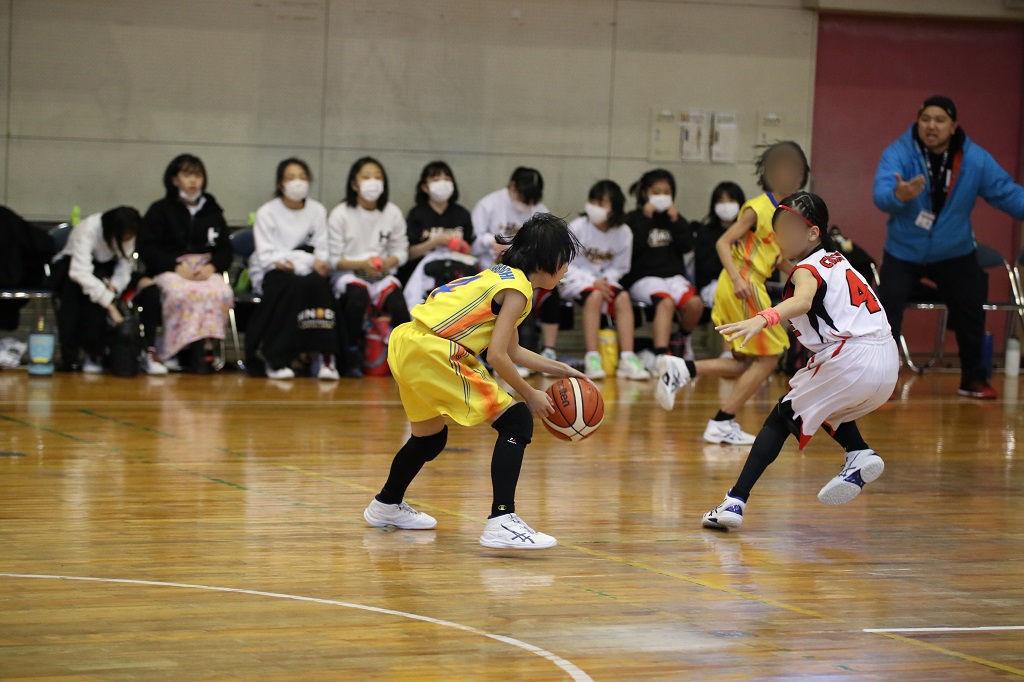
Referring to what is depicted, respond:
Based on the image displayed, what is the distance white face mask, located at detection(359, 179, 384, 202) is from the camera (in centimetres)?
912

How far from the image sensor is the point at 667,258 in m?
9.81

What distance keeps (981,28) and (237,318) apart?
6750 mm

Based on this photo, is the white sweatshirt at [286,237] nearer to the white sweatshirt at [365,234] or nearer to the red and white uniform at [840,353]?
the white sweatshirt at [365,234]

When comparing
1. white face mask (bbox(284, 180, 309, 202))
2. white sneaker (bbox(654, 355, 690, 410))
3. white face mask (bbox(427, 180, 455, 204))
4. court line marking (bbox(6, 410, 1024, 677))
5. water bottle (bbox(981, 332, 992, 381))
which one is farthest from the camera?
white face mask (bbox(427, 180, 455, 204))

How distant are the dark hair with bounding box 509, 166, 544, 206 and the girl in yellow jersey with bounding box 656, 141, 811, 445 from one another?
3.05 metres

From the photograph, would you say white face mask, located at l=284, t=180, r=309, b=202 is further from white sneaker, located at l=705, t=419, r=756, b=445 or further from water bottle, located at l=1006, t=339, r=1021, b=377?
water bottle, located at l=1006, t=339, r=1021, b=377

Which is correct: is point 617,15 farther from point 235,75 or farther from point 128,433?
point 128,433

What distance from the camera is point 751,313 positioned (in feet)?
21.2

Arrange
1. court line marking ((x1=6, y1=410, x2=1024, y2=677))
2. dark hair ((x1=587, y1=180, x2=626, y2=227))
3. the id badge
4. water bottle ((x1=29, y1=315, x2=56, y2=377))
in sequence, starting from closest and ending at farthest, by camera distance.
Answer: court line marking ((x1=6, y1=410, x2=1024, y2=677))
water bottle ((x1=29, y1=315, x2=56, y2=377))
the id badge
dark hair ((x1=587, y1=180, x2=626, y2=227))

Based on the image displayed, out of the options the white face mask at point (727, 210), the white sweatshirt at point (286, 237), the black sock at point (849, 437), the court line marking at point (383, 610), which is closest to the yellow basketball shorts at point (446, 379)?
the court line marking at point (383, 610)

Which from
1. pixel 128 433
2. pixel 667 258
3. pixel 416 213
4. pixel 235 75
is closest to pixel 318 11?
pixel 235 75

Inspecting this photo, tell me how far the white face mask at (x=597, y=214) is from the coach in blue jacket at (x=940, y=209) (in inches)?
79.5

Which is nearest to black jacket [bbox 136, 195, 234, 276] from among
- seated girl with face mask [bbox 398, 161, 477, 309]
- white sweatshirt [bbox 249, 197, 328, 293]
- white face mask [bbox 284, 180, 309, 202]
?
white sweatshirt [bbox 249, 197, 328, 293]

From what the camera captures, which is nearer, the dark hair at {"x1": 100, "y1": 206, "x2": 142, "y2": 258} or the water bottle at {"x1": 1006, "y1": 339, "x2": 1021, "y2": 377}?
the dark hair at {"x1": 100, "y1": 206, "x2": 142, "y2": 258}
